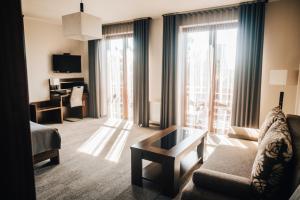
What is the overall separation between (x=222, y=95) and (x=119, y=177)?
9.13ft

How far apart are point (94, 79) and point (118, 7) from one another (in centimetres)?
246

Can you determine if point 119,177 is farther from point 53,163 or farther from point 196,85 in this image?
point 196,85

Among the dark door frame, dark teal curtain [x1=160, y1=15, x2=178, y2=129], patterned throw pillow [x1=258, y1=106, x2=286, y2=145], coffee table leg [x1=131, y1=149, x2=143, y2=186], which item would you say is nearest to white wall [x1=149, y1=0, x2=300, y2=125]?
patterned throw pillow [x1=258, y1=106, x2=286, y2=145]

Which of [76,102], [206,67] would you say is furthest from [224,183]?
[76,102]

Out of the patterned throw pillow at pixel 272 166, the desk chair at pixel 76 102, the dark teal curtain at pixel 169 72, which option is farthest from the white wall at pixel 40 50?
the patterned throw pillow at pixel 272 166

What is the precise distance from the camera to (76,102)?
18.7 ft

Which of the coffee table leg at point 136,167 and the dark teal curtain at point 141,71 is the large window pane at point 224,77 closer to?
the dark teal curtain at point 141,71

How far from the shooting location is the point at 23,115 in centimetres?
78

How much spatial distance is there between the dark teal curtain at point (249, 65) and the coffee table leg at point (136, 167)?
2.40 meters

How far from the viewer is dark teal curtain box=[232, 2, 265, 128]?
3713 mm

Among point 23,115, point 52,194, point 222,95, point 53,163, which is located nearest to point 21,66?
point 23,115

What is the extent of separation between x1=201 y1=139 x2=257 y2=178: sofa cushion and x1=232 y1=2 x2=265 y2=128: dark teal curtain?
121 centimetres

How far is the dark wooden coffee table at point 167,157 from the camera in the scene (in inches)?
91.0

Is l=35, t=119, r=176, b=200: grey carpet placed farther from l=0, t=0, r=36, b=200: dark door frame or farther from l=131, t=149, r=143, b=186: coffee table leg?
l=0, t=0, r=36, b=200: dark door frame
